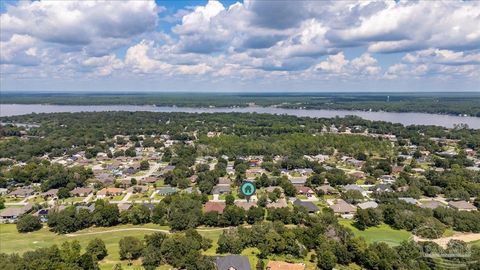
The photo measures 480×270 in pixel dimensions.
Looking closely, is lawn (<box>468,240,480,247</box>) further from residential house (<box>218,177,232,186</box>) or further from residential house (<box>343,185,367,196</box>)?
residential house (<box>218,177,232,186</box>)

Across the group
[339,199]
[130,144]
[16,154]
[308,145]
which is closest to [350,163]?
[308,145]

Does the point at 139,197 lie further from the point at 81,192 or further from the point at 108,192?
the point at 81,192

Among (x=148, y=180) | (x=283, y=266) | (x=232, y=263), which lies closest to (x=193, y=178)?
A: (x=148, y=180)

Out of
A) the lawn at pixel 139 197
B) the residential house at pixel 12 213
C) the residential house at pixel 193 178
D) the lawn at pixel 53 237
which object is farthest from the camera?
the residential house at pixel 193 178

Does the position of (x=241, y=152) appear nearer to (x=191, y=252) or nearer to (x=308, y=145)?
(x=308, y=145)

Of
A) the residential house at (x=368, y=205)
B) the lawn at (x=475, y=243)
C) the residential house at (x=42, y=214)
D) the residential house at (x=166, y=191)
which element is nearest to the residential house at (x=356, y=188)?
the residential house at (x=368, y=205)

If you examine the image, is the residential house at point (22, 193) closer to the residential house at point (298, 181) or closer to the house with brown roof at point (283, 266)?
Result: the residential house at point (298, 181)

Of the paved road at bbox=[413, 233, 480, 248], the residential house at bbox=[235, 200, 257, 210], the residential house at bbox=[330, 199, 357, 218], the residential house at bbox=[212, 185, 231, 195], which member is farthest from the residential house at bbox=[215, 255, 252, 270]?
the residential house at bbox=[212, 185, 231, 195]
